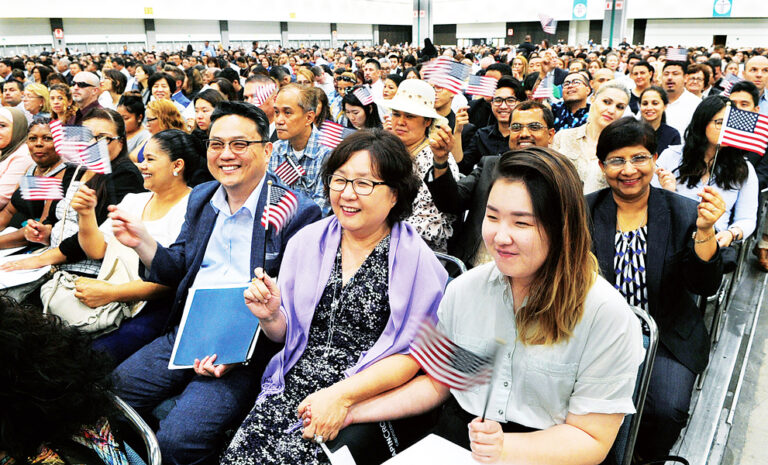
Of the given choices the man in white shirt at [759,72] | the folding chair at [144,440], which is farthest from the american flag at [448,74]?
the man in white shirt at [759,72]

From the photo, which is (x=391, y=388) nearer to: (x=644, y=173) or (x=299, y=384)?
(x=299, y=384)

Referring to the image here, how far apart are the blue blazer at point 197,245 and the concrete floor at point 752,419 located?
2.24 metres

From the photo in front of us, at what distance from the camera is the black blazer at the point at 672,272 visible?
7.43ft

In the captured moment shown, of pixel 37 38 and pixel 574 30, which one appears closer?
pixel 37 38

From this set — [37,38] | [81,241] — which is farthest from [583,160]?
[37,38]

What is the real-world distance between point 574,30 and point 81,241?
35.2 m

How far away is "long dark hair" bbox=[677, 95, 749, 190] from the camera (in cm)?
316

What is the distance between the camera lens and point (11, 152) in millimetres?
4496

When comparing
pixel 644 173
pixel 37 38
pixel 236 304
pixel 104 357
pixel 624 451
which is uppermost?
pixel 37 38

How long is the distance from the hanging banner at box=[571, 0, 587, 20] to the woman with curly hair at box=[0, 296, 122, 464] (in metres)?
34.5

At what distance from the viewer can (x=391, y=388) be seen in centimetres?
188

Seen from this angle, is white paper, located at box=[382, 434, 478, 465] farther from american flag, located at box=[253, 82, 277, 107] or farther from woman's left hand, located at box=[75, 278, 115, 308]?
american flag, located at box=[253, 82, 277, 107]

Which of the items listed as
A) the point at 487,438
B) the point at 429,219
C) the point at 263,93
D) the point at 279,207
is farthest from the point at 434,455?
the point at 263,93

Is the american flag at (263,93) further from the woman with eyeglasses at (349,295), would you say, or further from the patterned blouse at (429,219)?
the woman with eyeglasses at (349,295)
